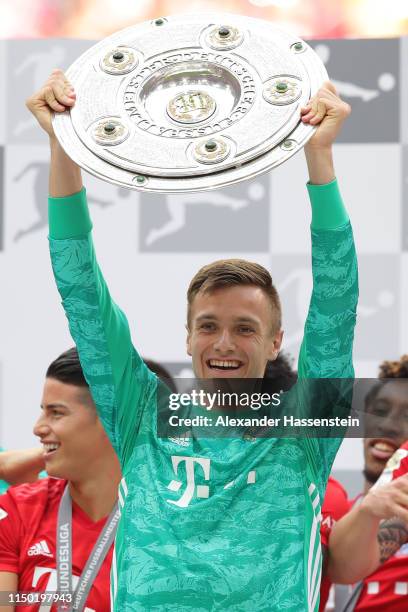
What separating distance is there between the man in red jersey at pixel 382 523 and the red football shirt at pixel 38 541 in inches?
23.1

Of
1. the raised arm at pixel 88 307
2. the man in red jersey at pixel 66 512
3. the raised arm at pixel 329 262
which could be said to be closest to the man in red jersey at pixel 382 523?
the raised arm at pixel 329 262

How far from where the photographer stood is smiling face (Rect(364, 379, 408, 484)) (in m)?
2.82

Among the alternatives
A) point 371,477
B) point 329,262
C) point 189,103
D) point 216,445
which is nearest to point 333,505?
point 371,477

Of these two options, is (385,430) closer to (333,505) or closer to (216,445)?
(333,505)

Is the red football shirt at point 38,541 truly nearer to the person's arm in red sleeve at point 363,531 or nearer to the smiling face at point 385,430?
the person's arm in red sleeve at point 363,531

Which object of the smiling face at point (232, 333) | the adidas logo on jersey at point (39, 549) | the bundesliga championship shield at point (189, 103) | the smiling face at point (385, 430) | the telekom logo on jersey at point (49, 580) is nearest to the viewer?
the bundesliga championship shield at point (189, 103)

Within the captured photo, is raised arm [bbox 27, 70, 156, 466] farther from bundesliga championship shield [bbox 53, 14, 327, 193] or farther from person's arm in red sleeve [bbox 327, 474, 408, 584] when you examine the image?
person's arm in red sleeve [bbox 327, 474, 408, 584]

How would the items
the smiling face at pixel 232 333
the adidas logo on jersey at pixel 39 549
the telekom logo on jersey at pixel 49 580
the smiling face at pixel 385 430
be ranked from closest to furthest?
the smiling face at pixel 232 333, the telekom logo on jersey at pixel 49 580, the adidas logo on jersey at pixel 39 549, the smiling face at pixel 385 430

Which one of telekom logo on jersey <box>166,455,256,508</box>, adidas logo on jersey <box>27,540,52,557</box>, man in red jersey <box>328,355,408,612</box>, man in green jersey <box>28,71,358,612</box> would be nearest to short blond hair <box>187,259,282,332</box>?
man in green jersey <box>28,71,358,612</box>

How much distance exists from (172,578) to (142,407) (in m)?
0.33

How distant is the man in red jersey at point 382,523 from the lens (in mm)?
2064

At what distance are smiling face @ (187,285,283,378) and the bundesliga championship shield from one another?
33cm

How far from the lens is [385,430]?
9.29 feet

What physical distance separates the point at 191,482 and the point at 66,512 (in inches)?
29.5
